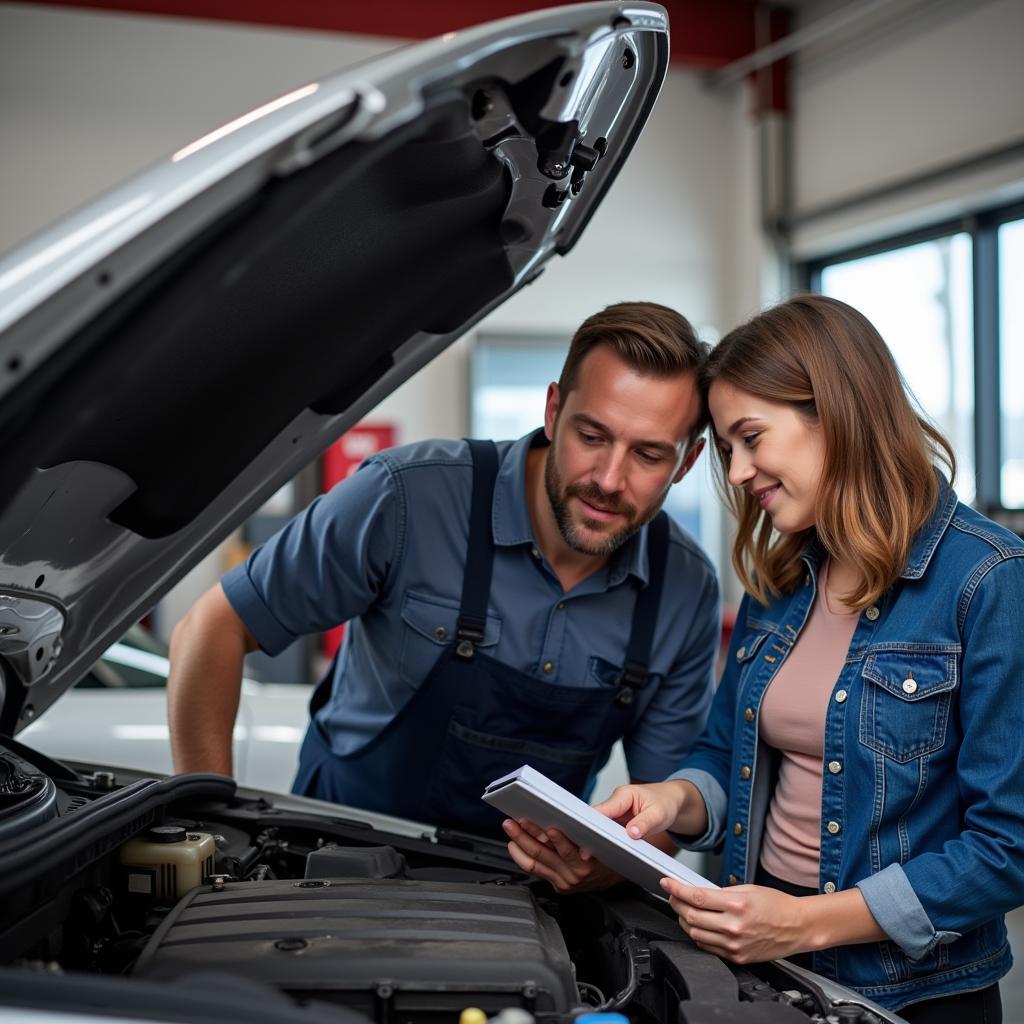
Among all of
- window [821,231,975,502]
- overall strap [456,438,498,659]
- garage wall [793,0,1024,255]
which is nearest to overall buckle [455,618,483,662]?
overall strap [456,438,498,659]

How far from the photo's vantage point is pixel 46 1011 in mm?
819

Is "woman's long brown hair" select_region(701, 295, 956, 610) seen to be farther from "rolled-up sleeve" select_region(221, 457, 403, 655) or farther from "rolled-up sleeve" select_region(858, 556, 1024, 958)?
"rolled-up sleeve" select_region(221, 457, 403, 655)

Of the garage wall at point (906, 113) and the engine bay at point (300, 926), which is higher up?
the garage wall at point (906, 113)

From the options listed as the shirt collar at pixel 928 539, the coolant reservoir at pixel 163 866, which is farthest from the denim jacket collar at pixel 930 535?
the coolant reservoir at pixel 163 866

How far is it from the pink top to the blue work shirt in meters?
0.40

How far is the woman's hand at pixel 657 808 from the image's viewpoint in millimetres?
1462

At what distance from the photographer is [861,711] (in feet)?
4.64

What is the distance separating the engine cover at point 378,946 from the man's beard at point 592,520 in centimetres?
66

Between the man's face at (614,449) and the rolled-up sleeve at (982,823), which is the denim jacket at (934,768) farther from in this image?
the man's face at (614,449)

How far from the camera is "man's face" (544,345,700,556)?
1751 millimetres

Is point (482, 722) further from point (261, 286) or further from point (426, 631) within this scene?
point (261, 286)

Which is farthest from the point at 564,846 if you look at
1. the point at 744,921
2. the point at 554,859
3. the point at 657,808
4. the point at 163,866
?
the point at 163,866

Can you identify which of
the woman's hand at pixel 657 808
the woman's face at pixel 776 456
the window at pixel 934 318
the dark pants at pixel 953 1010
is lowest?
the dark pants at pixel 953 1010

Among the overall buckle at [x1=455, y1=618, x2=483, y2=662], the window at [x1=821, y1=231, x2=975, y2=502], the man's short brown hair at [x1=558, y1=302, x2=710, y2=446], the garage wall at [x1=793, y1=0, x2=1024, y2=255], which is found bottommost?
the overall buckle at [x1=455, y1=618, x2=483, y2=662]
